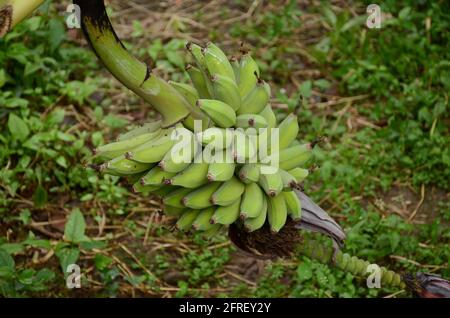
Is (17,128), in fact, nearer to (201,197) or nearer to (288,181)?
(201,197)

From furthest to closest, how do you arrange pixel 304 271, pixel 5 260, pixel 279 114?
pixel 279 114 < pixel 304 271 < pixel 5 260

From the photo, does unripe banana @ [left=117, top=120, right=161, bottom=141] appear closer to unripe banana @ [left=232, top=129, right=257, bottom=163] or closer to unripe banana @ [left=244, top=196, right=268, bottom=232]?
unripe banana @ [left=232, top=129, right=257, bottom=163]

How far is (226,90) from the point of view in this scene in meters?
1.59

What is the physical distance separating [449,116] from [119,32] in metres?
1.65

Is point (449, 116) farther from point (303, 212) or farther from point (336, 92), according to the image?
point (303, 212)

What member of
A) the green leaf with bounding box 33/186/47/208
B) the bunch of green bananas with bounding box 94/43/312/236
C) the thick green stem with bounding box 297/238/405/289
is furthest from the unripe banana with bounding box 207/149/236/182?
the green leaf with bounding box 33/186/47/208

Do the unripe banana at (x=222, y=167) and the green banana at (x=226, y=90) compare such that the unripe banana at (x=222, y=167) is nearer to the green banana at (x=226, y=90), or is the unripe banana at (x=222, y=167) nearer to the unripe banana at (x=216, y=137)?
the unripe banana at (x=216, y=137)

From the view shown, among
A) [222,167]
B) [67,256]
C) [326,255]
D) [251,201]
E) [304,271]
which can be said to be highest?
[222,167]

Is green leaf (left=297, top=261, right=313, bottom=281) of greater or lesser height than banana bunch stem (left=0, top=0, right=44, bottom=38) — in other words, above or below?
below

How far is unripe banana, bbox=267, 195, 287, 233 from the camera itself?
1.69 m

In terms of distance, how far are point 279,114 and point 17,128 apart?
3.76 feet

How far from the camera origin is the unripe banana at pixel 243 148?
1.55 meters

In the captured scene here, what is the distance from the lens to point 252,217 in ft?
5.42

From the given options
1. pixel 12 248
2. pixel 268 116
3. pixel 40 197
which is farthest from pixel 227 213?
pixel 40 197
